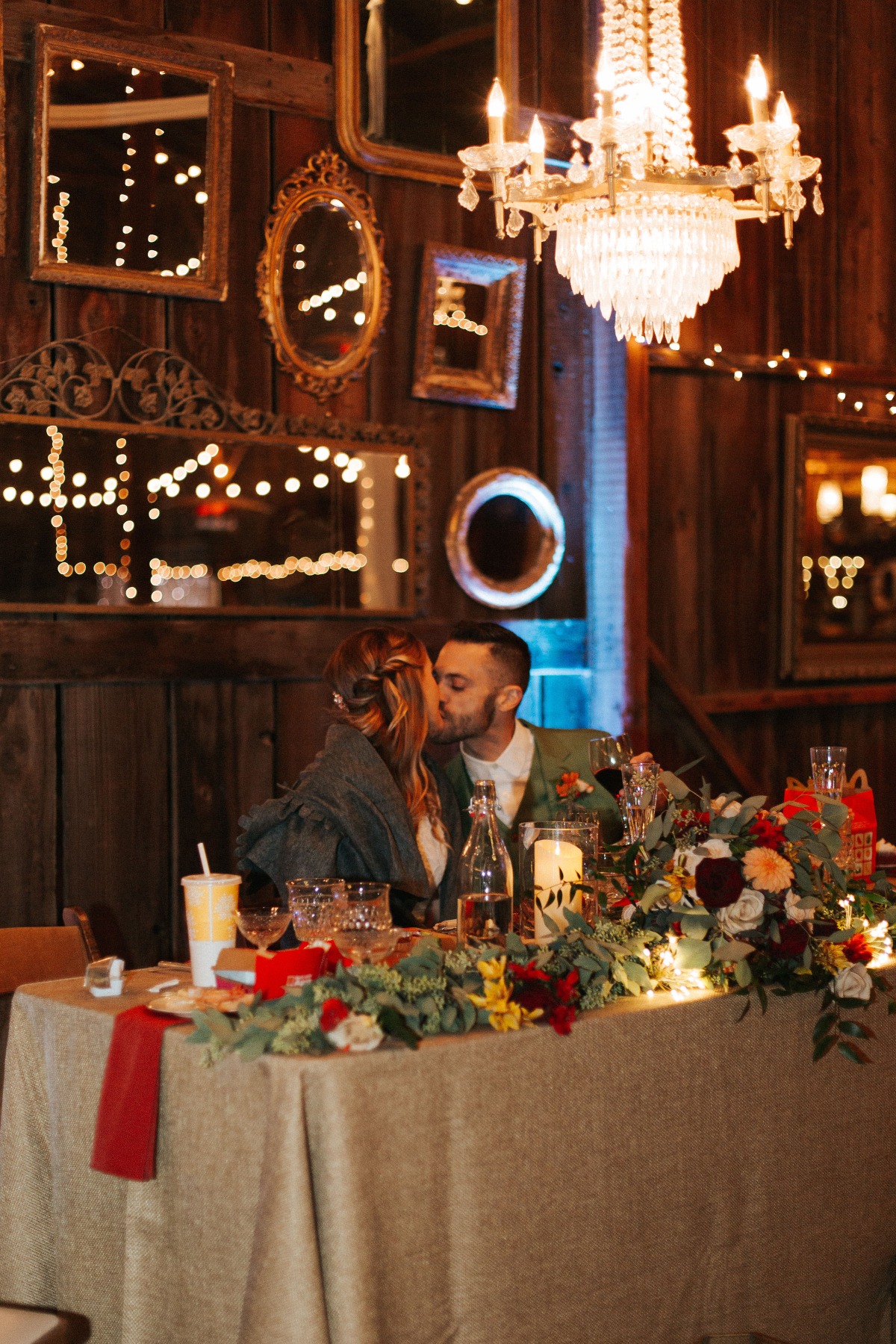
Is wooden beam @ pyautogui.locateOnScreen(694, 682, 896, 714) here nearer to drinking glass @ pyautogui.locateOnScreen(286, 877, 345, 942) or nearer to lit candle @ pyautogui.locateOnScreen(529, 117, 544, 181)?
lit candle @ pyautogui.locateOnScreen(529, 117, 544, 181)

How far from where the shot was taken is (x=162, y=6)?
12.9 ft

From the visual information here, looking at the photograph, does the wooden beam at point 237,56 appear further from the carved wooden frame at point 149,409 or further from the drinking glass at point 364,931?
the drinking glass at point 364,931

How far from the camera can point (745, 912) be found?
232cm

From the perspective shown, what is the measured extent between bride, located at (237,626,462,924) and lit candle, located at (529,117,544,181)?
40.2 inches

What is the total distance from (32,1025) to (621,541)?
9.43ft

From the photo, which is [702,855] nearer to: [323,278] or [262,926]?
[262,926]

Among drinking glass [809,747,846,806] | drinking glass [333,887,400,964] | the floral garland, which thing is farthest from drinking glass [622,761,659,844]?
drinking glass [333,887,400,964]

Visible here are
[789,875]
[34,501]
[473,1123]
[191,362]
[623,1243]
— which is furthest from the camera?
[191,362]

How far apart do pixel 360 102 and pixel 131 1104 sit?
3.16m

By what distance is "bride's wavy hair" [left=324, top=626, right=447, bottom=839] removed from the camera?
10.5 ft

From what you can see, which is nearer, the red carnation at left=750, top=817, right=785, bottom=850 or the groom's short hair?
the red carnation at left=750, top=817, right=785, bottom=850

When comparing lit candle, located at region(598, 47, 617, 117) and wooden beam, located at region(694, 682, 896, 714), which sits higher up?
lit candle, located at region(598, 47, 617, 117)

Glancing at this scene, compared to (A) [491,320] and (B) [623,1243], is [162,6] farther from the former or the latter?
(B) [623,1243]

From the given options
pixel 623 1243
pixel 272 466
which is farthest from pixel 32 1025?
pixel 272 466
